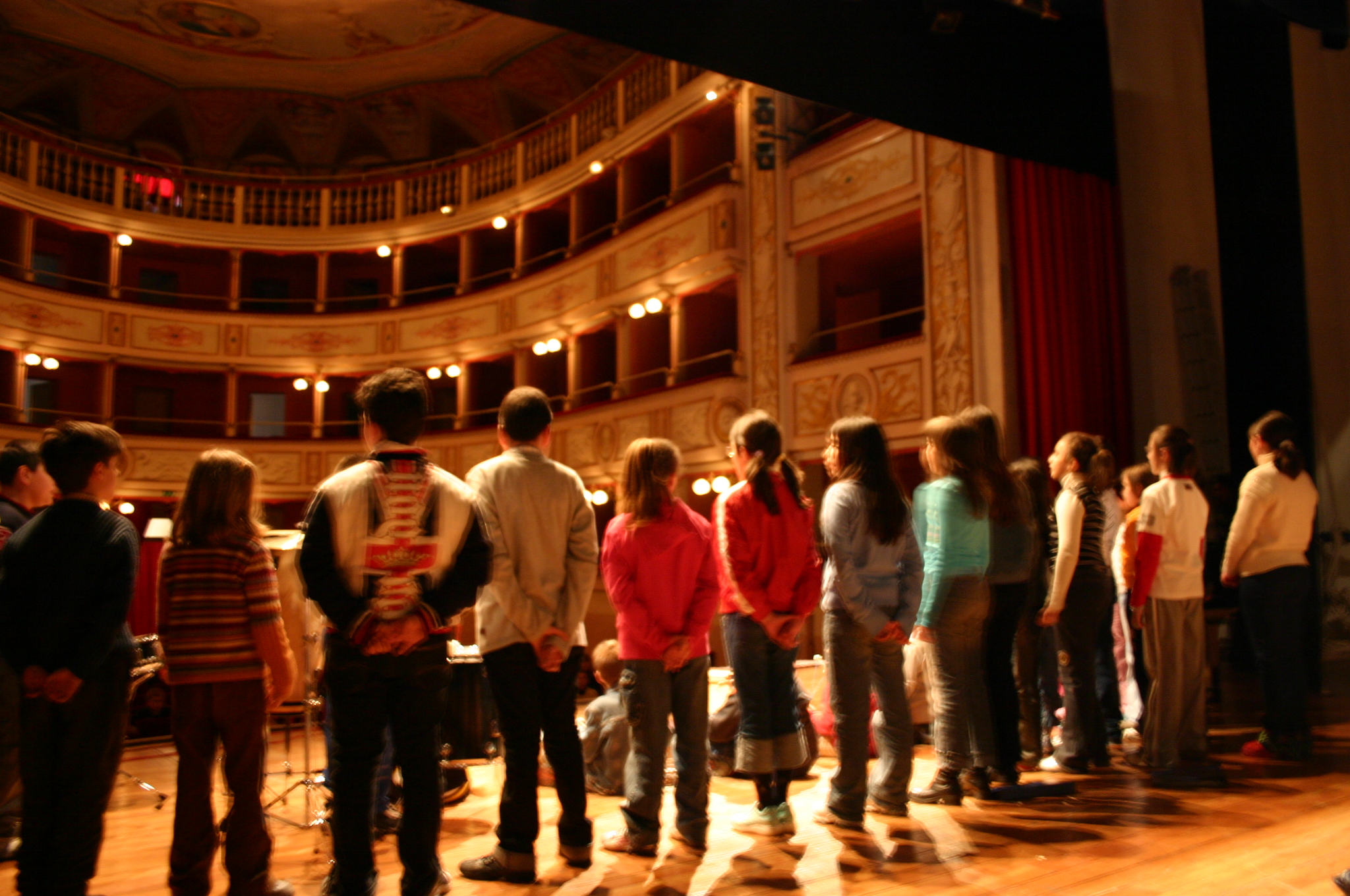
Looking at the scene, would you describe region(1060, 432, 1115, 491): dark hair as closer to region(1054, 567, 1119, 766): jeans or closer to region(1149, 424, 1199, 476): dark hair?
region(1149, 424, 1199, 476): dark hair

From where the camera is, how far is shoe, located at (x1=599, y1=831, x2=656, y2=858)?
3.00 meters

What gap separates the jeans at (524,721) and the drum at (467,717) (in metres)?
1.11

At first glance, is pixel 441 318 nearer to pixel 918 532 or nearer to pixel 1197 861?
pixel 918 532

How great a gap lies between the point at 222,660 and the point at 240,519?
1.26 ft

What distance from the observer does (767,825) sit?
3.24m

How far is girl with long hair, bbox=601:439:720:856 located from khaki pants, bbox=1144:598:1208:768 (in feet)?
6.87

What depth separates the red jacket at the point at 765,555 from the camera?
10.3ft

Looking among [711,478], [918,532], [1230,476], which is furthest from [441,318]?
[918,532]

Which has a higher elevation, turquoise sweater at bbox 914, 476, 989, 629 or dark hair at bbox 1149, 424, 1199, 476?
dark hair at bbox 1149, 424, 1199, 476

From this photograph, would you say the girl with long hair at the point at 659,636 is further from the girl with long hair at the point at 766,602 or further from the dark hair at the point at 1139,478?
the dark hair at the point at 1139,478

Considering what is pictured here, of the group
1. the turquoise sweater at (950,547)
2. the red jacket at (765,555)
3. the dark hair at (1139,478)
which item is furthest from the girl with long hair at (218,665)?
the dark hair at (1139,478)

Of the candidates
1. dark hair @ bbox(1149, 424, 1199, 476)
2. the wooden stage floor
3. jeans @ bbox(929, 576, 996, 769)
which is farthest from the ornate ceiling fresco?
the wooden stage floor

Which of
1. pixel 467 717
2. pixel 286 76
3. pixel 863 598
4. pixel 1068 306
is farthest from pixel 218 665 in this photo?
pixel 286 76

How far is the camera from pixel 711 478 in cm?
1098
